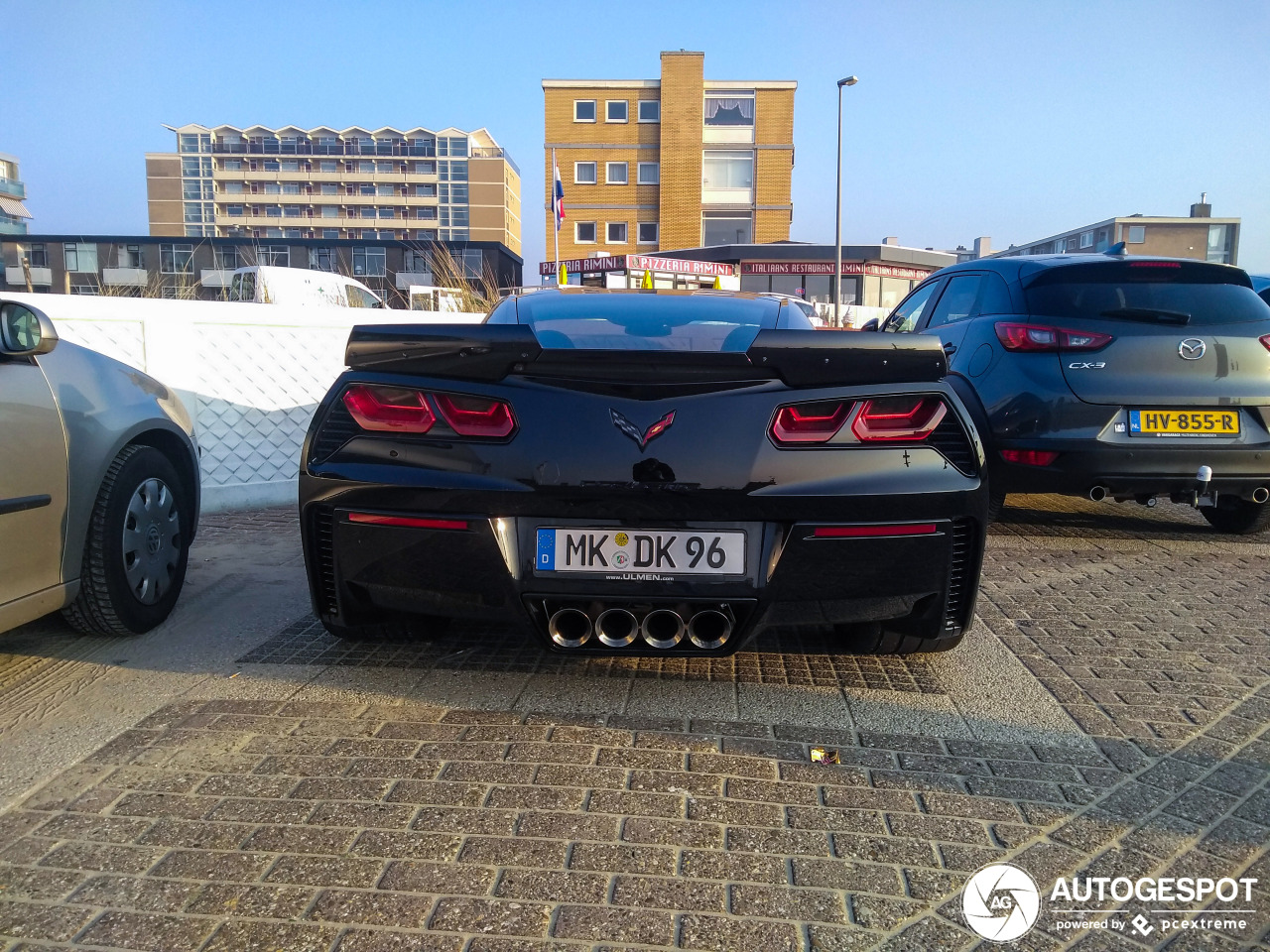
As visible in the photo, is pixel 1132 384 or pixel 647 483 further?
pixel 1132 384

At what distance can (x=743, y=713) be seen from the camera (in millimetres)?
2861

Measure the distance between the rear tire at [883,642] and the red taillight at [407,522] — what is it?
133 cm

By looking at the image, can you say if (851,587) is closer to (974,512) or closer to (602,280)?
(974,512)

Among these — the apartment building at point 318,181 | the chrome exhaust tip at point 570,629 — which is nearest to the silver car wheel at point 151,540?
the chrome exhaust tip at point 570,629

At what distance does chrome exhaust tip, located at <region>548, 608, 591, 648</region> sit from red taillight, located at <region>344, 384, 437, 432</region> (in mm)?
658

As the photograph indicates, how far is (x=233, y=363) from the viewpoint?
6.42 meters

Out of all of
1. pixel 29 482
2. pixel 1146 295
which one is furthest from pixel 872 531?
pixel 1146 295

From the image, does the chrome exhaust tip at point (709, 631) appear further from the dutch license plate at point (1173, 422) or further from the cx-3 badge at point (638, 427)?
the dutch license plate at point (1173, 422)

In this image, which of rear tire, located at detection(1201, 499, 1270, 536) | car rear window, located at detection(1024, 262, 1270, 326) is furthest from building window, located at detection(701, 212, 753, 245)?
car rear window, located at detection(1024, 262, 1270, 326)

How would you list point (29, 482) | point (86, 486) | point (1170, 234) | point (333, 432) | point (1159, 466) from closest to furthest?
point (333, 432), point (29, 482), point (86, 486), point (1159, 466), point (1170, 234)

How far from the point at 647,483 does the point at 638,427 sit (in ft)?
0.51

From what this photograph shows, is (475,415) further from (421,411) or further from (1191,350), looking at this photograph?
(1191,350)

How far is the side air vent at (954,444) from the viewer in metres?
2.74

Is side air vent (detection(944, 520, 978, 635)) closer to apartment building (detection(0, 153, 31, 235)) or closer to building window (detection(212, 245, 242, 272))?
building window (detection(212, 245, 242, 272))
